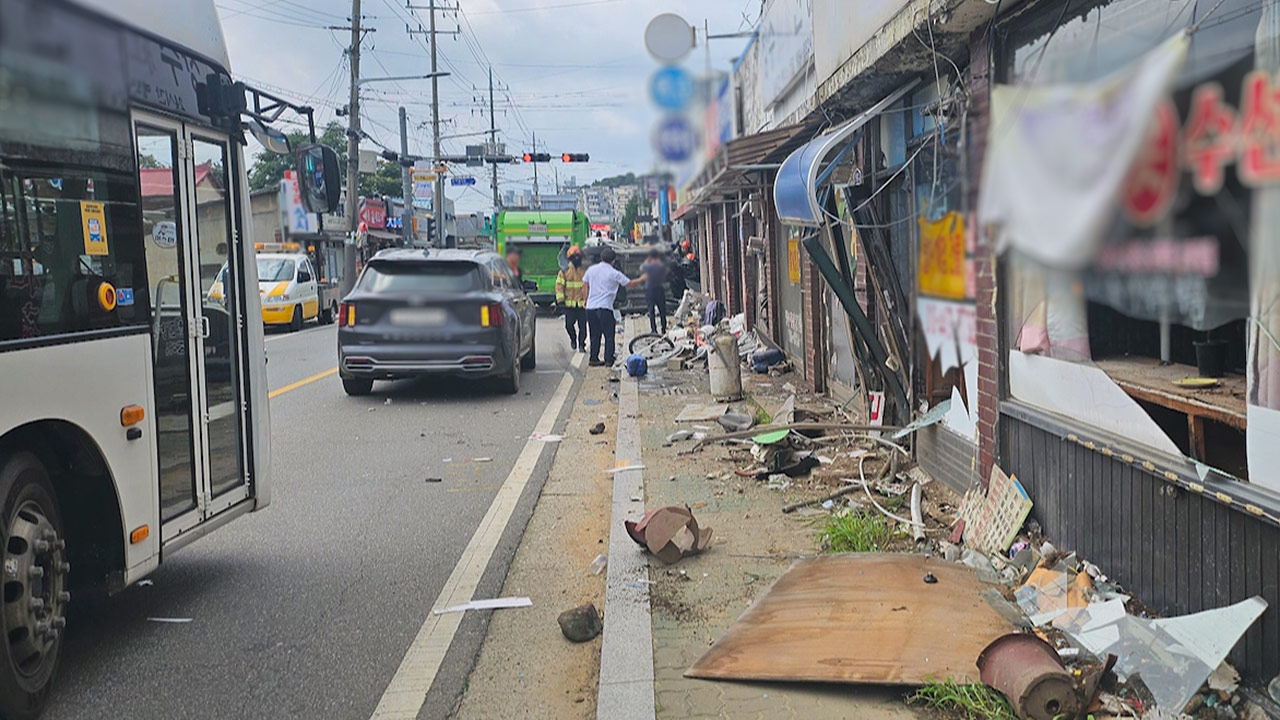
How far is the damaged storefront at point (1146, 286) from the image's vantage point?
978mm

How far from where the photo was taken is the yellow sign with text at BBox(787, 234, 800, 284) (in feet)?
38.3

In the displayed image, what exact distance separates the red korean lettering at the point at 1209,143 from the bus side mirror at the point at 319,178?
9.72ft

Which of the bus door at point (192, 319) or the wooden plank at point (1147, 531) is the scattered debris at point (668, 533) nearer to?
the bus door at point (192, 319)

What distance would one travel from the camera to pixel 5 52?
69.7 inches

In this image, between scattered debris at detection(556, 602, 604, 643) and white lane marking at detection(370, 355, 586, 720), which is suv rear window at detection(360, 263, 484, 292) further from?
scattered debris at detection(556, 602, 604, 643)

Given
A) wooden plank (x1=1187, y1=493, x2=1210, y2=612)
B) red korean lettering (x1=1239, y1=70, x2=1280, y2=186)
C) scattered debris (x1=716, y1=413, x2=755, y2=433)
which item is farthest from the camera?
scattered debris (x1=716, y1=413, x2=755, y2=433)

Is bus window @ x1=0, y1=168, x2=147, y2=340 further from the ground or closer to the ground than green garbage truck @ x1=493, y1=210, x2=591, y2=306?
closer to the ground

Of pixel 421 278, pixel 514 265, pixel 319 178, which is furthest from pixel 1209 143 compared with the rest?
pixel 514 265

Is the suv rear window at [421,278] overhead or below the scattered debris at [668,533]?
overhead

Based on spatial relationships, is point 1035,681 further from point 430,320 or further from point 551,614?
point 430,320

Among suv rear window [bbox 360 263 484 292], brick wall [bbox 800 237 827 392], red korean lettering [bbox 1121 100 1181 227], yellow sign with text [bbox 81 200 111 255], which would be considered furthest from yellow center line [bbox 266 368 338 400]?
red korean lettering [bbox 1121 100 1181 227]

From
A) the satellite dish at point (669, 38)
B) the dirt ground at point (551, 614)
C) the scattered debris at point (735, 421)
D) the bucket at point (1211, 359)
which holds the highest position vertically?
the satellite dish at point (669, 38)

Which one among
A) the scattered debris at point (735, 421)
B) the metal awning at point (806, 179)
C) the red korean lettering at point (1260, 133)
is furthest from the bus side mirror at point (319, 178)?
the scattered debris at point (735, 421)

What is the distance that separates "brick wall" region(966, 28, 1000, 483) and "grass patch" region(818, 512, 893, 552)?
0.65 m
